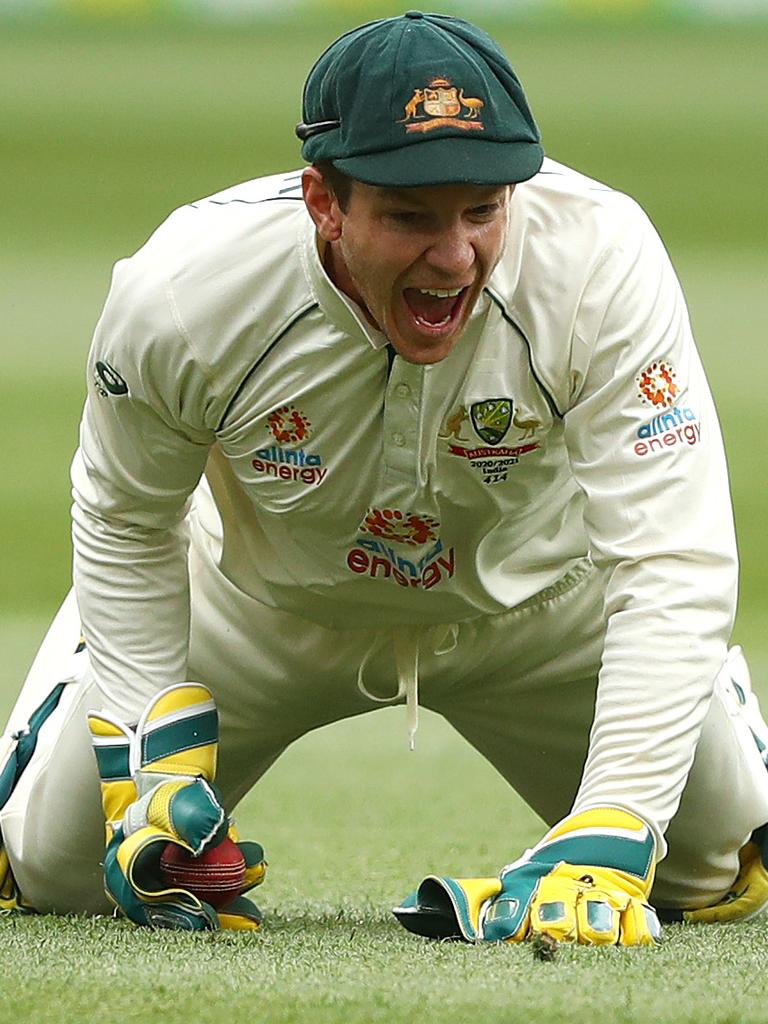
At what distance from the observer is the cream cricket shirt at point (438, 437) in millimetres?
2115

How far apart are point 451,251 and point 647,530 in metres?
0.33

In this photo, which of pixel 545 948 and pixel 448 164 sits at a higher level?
pixel 448 164

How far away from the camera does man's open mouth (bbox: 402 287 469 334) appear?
2076 millimetres

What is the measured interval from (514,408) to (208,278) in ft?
1.10

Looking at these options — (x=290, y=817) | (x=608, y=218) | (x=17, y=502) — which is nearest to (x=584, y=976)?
(x=608, y=218)

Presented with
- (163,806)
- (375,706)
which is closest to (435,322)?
(163,806)

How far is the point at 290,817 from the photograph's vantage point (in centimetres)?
363

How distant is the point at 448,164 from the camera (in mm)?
1978

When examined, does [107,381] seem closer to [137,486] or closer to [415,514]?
[137,486]

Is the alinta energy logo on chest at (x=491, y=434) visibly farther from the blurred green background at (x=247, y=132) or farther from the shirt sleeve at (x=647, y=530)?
the blurred green background at (x=247, y=132)

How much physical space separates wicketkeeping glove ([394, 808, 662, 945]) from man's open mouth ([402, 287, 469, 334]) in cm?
48

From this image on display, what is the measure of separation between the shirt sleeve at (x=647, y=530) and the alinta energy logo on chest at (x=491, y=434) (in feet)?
0.19

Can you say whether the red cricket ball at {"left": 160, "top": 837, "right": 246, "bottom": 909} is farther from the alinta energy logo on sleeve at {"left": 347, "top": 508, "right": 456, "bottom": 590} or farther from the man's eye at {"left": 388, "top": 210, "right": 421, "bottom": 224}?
the man's eye at {"left": 388, "top": 210, "right": 421, "bottom": 224}

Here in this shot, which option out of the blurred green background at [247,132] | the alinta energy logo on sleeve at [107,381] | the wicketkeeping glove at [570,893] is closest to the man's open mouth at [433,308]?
the alinta energy logo on sleeve at [107,381]
